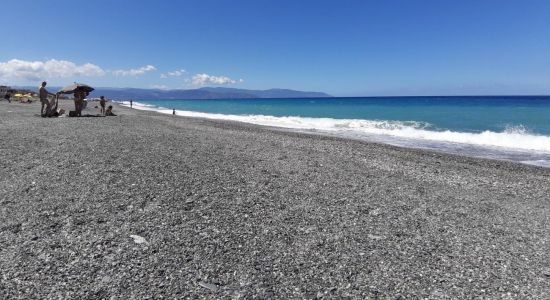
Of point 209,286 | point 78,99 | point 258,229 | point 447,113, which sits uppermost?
point 447,113

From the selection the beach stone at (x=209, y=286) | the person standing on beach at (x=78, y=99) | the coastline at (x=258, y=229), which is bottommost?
the beach stone at (x=209, y=286)

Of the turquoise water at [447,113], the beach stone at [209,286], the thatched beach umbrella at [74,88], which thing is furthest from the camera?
the turquoise water at [447,113]

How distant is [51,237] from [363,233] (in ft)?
14.5

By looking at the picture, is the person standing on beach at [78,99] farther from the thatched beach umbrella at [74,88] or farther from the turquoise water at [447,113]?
the turquoise water at [447,113]

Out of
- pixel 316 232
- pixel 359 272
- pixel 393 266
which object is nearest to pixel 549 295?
pixel 393 266

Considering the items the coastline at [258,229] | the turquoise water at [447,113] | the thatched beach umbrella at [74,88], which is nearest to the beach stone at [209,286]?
the coastline at [258,229]

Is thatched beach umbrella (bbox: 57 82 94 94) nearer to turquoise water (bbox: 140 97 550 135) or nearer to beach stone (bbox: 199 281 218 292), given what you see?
beach stone (bbox: 199 281 218 292)

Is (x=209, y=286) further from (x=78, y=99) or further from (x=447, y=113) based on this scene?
(x=447, y=113)

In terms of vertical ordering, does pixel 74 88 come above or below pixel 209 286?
above

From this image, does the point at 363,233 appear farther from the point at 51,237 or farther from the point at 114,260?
the point at 51,237

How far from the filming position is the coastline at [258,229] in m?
4.04

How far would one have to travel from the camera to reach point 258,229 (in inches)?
218

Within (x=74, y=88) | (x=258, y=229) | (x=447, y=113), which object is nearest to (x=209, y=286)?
(x=258, y=229)

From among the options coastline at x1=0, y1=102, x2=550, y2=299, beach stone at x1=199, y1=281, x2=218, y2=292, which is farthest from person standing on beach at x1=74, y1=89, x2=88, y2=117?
beach stone at x1=199, y1=281, x2=218, y2=292
